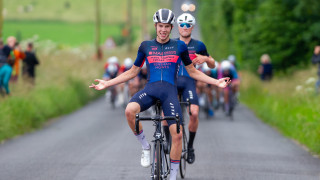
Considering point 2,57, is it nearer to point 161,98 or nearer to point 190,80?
point 190,80

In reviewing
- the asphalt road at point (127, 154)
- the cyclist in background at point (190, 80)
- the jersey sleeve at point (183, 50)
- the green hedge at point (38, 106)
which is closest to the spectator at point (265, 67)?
the green hedge at point (38, 106)

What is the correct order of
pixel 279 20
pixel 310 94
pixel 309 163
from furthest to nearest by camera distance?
pixel 279 20 < pixel 310 94 < pixel 309 163

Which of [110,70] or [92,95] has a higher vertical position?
[110,70]

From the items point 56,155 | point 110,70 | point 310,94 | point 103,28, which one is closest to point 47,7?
point 103,28

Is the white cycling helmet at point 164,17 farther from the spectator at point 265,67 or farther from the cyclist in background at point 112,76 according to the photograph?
the spectator at point 265,67

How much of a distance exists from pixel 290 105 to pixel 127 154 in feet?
27.1

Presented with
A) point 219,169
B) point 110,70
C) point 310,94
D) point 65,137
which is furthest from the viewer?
point 110,70

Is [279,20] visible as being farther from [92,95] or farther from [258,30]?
[92,95]

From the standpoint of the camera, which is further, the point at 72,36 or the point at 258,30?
the point at 72,36

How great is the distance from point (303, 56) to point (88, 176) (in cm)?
2107

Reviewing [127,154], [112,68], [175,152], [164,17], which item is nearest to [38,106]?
[112,68]

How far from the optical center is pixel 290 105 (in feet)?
65.2

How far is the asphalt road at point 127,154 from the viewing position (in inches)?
408

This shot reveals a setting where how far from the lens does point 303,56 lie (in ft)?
97.6
